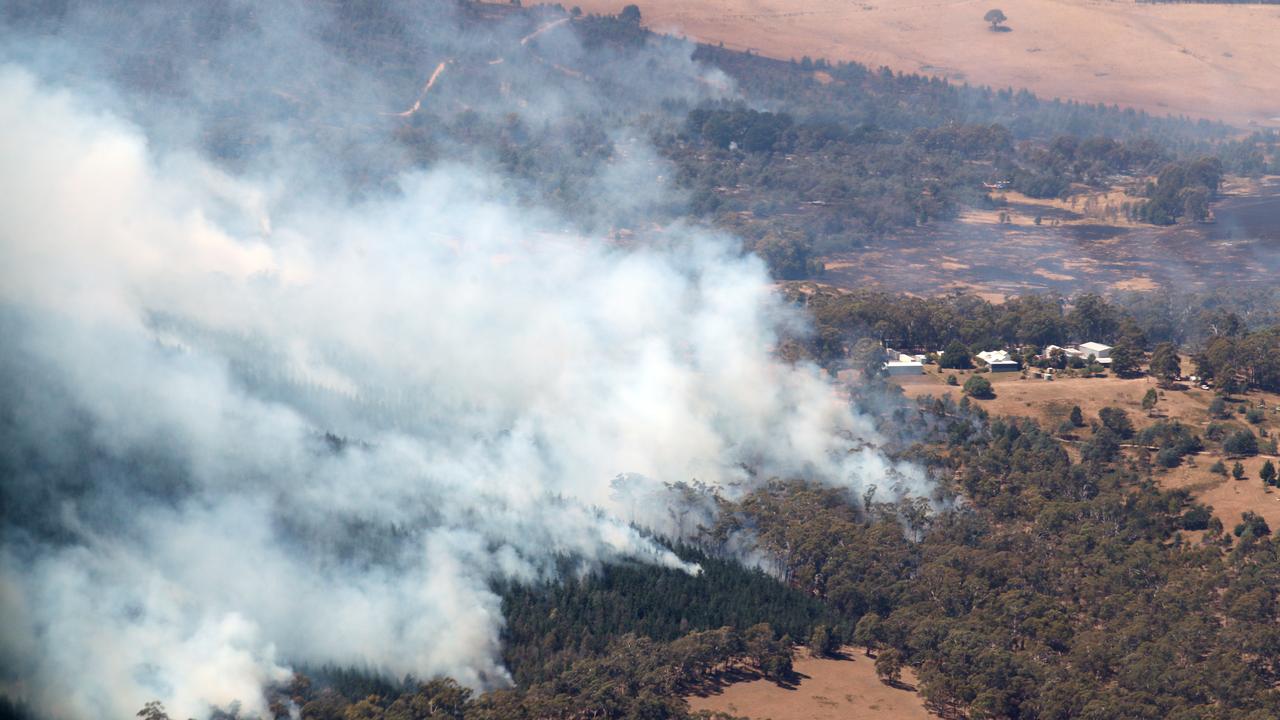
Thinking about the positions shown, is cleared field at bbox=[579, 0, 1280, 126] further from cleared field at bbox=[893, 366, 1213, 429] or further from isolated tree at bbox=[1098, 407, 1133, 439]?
isolated tree at bbox=[1098, 407, 1133, 439]

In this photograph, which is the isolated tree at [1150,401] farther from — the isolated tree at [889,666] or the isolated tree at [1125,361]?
the isolated tree at [889,666]

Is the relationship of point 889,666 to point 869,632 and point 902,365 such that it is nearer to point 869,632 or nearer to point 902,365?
point 869,632

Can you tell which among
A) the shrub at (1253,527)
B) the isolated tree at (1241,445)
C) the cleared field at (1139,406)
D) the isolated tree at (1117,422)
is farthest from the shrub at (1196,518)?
the isolated tree at (1117,422)

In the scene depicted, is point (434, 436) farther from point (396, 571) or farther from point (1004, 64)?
point (1004, 64)

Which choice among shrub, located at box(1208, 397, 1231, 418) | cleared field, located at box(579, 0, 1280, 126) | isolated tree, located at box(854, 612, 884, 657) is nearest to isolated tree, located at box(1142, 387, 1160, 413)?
shrub, located at box(1208, 397, 1231, 418)

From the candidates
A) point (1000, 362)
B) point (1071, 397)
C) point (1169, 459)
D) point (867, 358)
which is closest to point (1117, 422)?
point (1169, 459)
